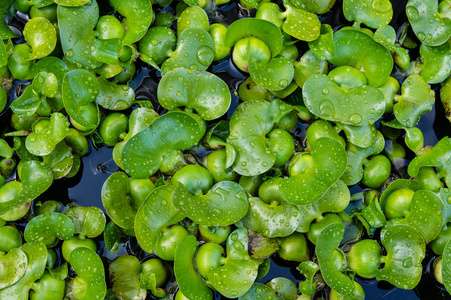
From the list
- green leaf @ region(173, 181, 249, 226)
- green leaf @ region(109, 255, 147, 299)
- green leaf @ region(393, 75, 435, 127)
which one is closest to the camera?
green leaf @ region(173, 181, 249, 226)

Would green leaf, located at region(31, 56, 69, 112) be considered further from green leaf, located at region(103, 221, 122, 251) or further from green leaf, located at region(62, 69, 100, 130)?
green leaf, located at region(103, 221, 122, 251)

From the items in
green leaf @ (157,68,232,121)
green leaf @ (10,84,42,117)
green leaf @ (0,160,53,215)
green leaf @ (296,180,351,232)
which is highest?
green leaf @ (157,68,232,121)

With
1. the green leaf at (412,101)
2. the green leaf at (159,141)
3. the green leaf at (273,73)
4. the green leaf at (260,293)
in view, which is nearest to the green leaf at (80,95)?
the green leaf at (159,141)

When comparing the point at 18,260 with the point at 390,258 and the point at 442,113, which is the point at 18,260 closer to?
the point at 390,258

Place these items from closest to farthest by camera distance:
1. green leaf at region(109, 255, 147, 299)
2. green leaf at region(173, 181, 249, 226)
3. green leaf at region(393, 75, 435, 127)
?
green leaf at region(173, 181, 249, 226), green leaf at region(109, 255, 147, 299), green leaf at region(393, 75, 435, 127)

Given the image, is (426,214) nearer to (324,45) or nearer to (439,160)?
(439,160)

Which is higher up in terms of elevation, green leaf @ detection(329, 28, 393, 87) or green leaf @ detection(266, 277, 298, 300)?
green leaf @ detection(329, 28, 393, 87)

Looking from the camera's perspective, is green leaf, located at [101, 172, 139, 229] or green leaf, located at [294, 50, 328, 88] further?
green leaf, located at [294, 50, 328, 88]

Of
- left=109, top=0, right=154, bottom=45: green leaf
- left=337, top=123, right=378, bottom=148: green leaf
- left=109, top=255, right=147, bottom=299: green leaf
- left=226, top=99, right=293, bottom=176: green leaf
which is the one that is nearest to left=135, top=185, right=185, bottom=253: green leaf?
left=109, top=255, right=147, bottom=299: green leaf
